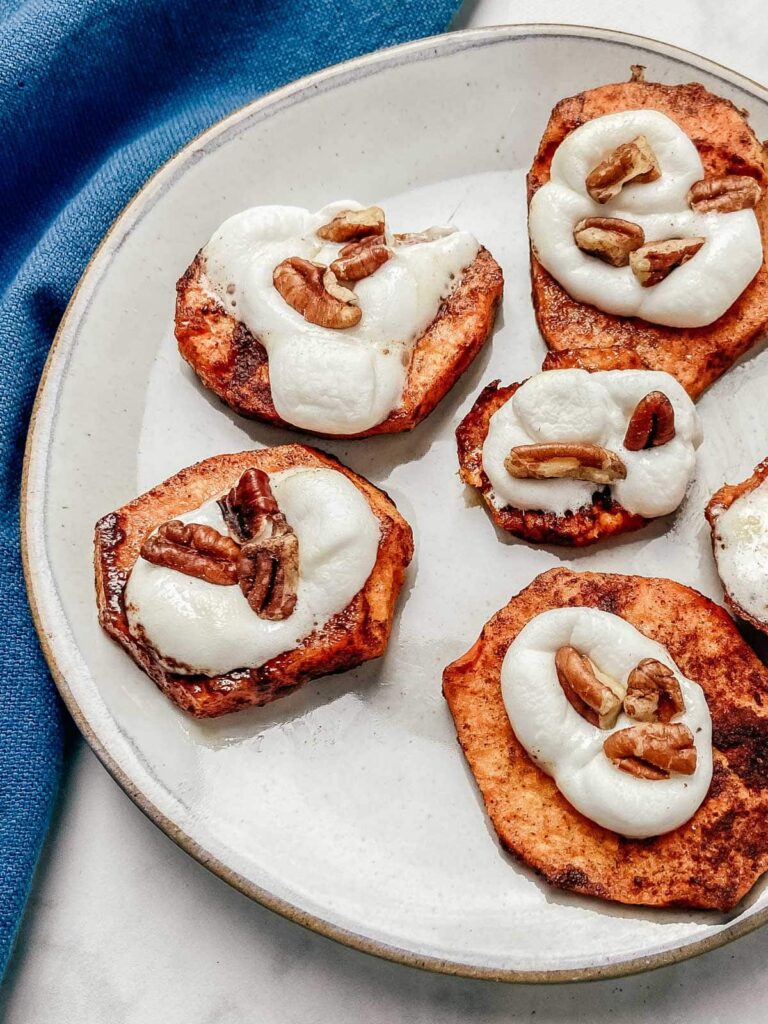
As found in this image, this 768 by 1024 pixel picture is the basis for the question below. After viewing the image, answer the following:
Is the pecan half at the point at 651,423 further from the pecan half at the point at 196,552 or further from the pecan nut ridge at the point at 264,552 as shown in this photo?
the pecan half at the point at 196,552

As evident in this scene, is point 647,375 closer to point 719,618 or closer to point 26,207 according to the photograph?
point 719,618

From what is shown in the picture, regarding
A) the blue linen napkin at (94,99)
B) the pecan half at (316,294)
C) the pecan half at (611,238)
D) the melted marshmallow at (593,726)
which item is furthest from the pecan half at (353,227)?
the melted marshmallow at (593,726)

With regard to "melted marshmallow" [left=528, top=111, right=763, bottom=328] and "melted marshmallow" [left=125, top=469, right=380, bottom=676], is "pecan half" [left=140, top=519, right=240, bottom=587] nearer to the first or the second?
"melted marshmallow" [left=125, top=469, right=380, bottom=676]

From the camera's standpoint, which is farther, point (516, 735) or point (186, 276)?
point (186, 276)

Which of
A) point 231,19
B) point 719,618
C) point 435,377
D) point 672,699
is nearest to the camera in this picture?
point 672,699

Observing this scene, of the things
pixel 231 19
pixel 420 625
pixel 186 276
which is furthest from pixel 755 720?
pixel 231 19

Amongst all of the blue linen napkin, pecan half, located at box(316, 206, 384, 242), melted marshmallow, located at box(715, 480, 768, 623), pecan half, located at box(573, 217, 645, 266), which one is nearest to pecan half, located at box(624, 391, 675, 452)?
melted marshmallow, located at box(715, 480, 768, 623)

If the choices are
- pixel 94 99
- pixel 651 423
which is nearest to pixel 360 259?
pixel 651 423
